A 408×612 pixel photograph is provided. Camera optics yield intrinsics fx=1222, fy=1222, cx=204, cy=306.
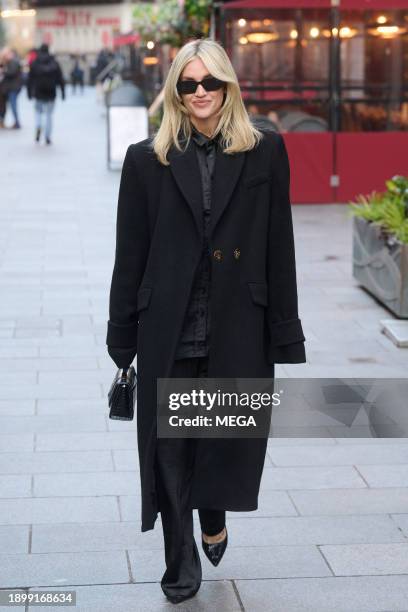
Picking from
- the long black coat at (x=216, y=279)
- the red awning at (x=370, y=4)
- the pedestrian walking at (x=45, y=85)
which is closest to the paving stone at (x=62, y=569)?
the long black coat at (x=216, y=279)

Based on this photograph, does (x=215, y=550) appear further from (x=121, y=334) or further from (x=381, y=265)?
(x=381, y=265)

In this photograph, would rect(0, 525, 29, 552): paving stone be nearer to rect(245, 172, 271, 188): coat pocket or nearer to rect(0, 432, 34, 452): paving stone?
rect(0, 432, 34, 452): paving stone

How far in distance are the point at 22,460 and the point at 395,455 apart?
1.75 m

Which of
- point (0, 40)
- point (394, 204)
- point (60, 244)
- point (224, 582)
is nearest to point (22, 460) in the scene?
point (224, 582)

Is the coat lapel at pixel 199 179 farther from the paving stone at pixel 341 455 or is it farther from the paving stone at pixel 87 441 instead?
the paving stone at pixel 87 441

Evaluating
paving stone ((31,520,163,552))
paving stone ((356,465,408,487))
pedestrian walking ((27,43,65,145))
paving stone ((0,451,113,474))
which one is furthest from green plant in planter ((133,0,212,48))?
paving stone ((31,520,163,552))

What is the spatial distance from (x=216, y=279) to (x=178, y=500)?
0.75 meters

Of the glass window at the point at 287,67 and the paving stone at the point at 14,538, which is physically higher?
the glass window at the point at 287,67

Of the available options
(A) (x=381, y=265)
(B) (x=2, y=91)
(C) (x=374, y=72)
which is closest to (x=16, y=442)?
(A) (x=381, y=265)

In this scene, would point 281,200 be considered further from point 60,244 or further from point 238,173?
point 60,244

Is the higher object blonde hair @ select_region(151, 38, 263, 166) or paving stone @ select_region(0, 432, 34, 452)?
blonde hair @ select_region(151, 38, 263, 166)

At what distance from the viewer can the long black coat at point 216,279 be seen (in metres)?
3.92

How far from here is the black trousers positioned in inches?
158

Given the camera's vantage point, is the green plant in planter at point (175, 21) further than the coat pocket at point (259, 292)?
Yes
